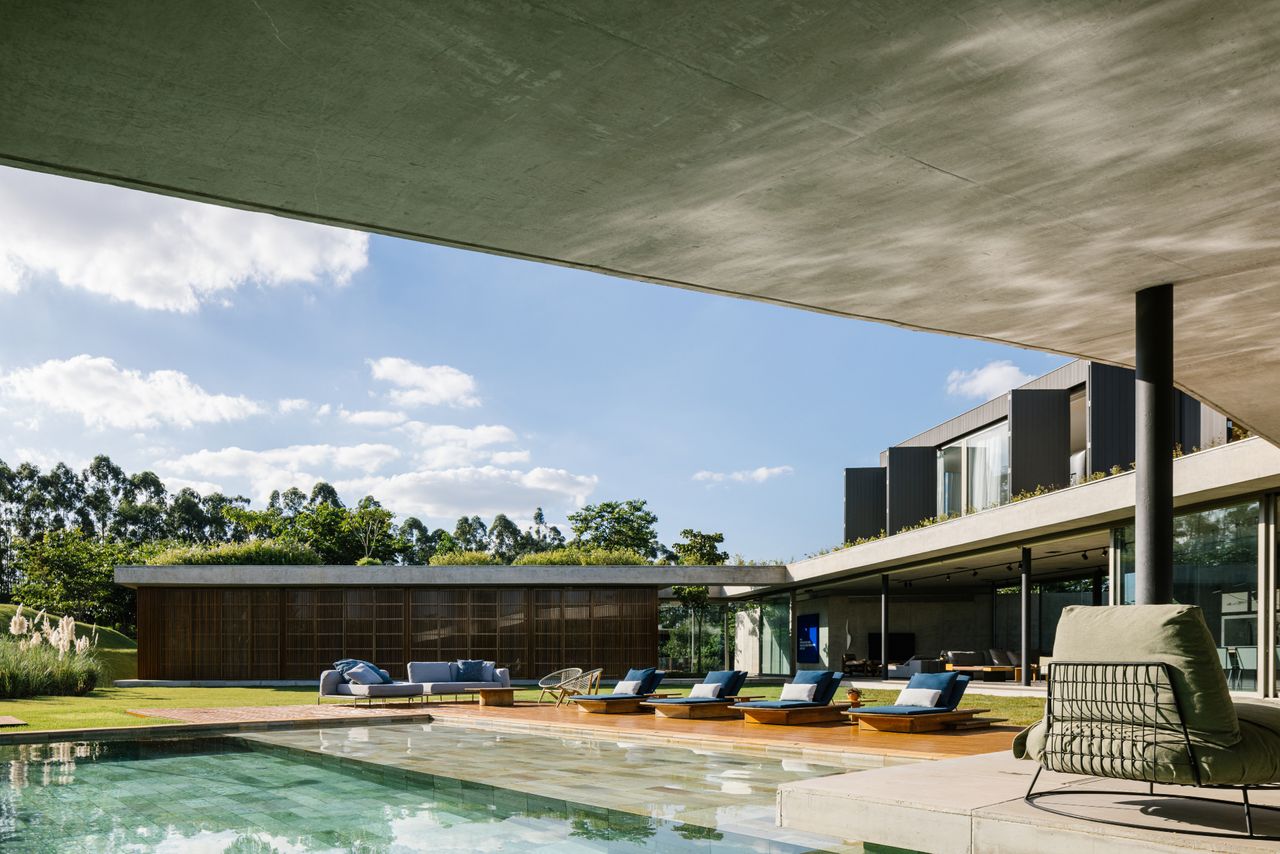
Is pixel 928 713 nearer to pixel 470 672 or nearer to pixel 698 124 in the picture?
pixel 698 124

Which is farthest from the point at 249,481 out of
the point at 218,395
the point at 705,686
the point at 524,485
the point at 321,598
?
the point at 705,686

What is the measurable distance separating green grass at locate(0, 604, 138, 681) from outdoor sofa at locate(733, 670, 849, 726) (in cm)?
2157

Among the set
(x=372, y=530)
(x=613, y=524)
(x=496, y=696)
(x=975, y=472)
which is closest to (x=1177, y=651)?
(x=496, y=696)

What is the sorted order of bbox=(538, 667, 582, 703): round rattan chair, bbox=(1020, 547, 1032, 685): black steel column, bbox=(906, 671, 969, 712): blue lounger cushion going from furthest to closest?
bbox=(1020, 547, 1032, 685): black steel column, bbox=(538, 667, 582, 703): round rattan chair, bbox=(906, 671, 969, 712): blue lounger cushion

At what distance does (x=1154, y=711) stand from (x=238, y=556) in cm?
2651

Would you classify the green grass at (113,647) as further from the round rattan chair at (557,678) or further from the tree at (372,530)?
the round rattan chair at (557,678)

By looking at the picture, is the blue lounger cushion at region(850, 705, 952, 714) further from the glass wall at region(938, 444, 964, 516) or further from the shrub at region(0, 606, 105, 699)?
the glass wall at region(938, 444, 964, 516)

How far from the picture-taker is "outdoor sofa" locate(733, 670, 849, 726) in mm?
13617

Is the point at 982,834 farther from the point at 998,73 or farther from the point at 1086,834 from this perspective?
the point at 998,73

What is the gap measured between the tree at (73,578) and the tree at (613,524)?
54.4 feet

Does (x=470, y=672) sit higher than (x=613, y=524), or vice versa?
(x=613, y=524)

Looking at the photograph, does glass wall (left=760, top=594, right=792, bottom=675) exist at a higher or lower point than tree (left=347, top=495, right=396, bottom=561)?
lower

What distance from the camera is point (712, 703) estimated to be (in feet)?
49.4

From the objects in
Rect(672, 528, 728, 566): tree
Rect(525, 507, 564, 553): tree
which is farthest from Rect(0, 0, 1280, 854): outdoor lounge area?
Rect(525, 507, 564, 553): tree
